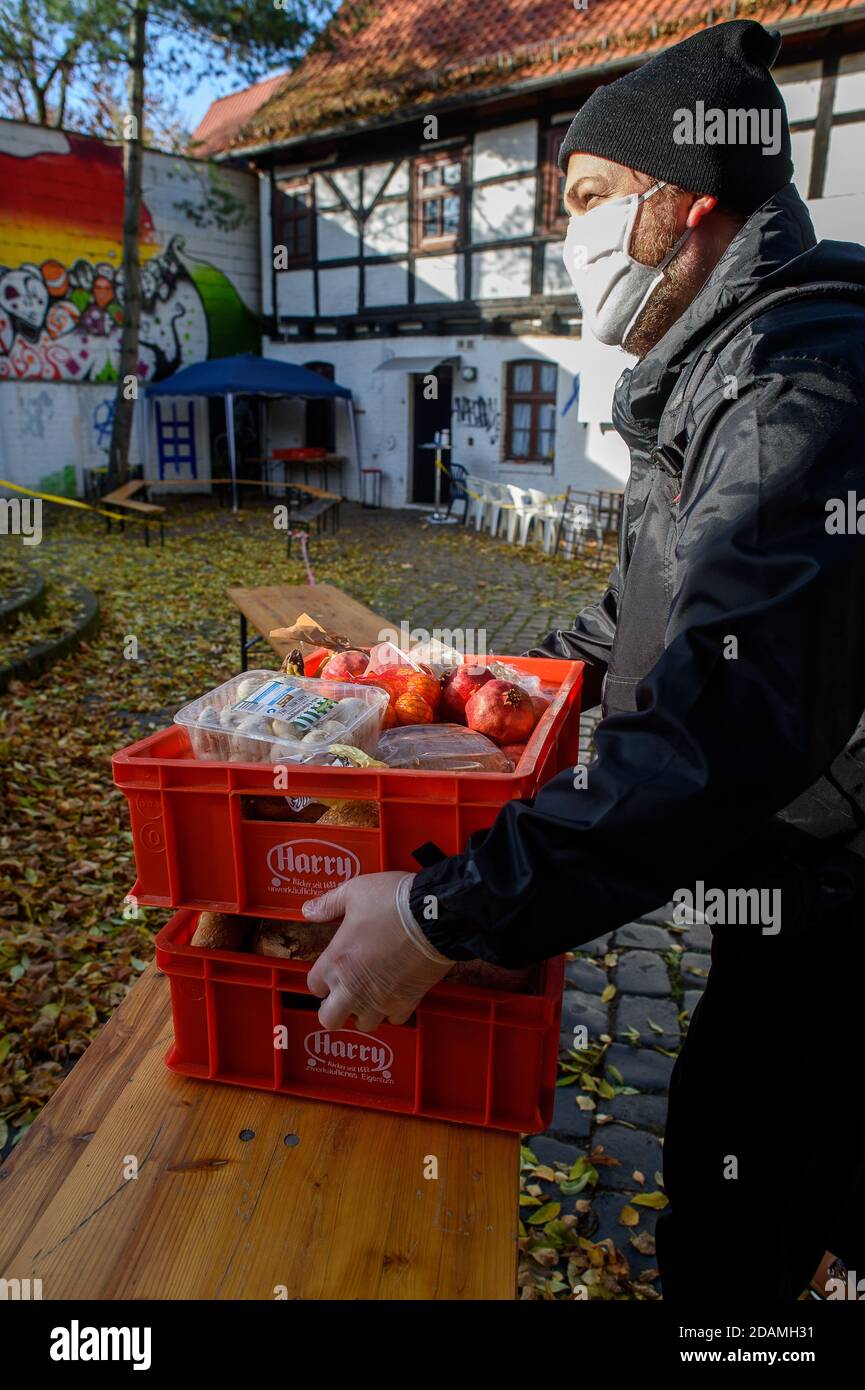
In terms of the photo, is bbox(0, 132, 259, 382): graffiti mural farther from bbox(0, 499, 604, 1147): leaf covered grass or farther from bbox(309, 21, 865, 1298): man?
bbox(309, 21, 865, 1298): man

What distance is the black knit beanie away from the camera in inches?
65.1

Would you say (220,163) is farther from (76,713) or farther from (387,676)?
(387,676)

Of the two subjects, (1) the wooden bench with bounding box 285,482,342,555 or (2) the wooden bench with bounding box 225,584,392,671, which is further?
(1) the wooden bench with bounding box 285,482,342,555

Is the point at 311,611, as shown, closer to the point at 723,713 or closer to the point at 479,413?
the point at 723,713

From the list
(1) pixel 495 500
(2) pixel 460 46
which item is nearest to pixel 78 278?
(2) pixel 460 46

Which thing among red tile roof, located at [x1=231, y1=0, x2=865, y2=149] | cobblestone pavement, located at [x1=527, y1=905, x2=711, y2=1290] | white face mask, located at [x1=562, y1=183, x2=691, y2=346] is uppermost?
red tile roof, located at [x1=231, y1=0, x2=865, y2=149]

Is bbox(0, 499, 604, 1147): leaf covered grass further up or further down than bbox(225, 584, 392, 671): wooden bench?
further down

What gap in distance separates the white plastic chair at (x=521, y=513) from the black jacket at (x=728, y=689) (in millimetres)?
13936

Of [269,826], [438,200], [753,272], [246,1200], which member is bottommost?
[246,1200]

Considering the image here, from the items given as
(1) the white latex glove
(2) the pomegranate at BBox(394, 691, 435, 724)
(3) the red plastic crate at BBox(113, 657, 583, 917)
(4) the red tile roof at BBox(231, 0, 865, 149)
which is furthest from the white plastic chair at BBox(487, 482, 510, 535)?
(1) the white latex glove

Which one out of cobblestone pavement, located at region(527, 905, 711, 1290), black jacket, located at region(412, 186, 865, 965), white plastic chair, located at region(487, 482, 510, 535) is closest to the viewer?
black jacket, located at region(412, 186, 865, 965)

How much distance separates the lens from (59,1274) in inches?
53.9

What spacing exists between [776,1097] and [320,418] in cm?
2151

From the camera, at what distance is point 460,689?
6.40 feet
